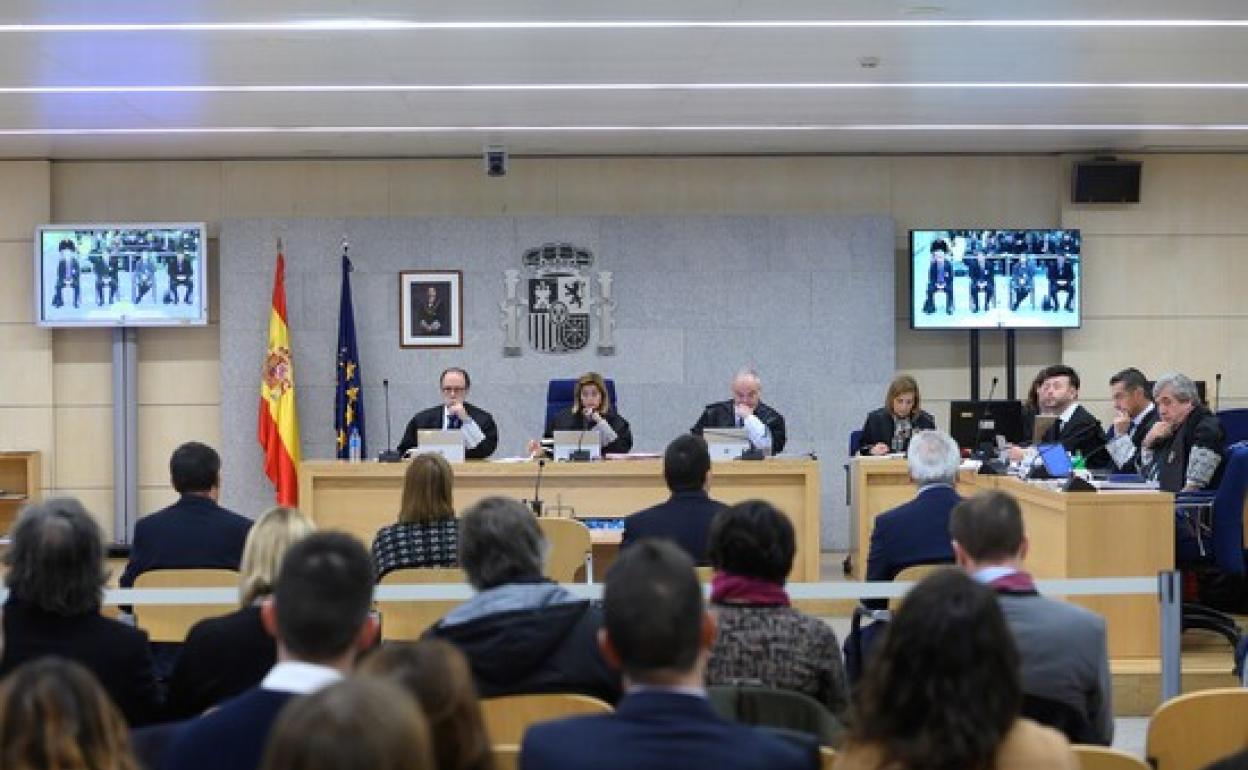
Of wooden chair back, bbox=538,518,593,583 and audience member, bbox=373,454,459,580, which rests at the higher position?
audience member, bbox=373,454,459,580

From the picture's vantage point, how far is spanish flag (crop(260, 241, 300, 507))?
12.6m

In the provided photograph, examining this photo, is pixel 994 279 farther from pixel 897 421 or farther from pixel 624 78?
pixel 624 78

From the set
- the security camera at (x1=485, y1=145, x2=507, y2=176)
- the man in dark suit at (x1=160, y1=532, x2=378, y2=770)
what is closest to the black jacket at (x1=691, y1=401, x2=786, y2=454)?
the security camera at (x1=485, y1=145, x2=507, y2=176)

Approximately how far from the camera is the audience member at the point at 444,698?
2258 mm

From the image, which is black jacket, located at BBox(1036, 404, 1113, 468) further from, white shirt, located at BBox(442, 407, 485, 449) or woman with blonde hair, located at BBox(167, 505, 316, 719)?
woman with blonde hair, located at BBox(167, 505, 316, 719)

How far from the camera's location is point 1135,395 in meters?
9.27

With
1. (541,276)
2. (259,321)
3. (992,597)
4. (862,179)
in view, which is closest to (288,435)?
(259,321)

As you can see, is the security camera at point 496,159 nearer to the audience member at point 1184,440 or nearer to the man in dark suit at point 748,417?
the man in dark suit at point 748,417

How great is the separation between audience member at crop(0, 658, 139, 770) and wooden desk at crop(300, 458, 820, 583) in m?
7.07

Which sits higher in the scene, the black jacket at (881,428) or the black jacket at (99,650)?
the black jacket at (881,428)

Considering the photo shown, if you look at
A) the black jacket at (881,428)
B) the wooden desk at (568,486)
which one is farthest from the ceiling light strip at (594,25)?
the black jacket at (881,428)

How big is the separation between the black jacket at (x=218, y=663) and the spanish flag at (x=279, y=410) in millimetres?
8729

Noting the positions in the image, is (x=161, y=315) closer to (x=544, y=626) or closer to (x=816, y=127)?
(x=816, y=127)

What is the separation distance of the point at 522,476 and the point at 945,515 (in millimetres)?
3755
